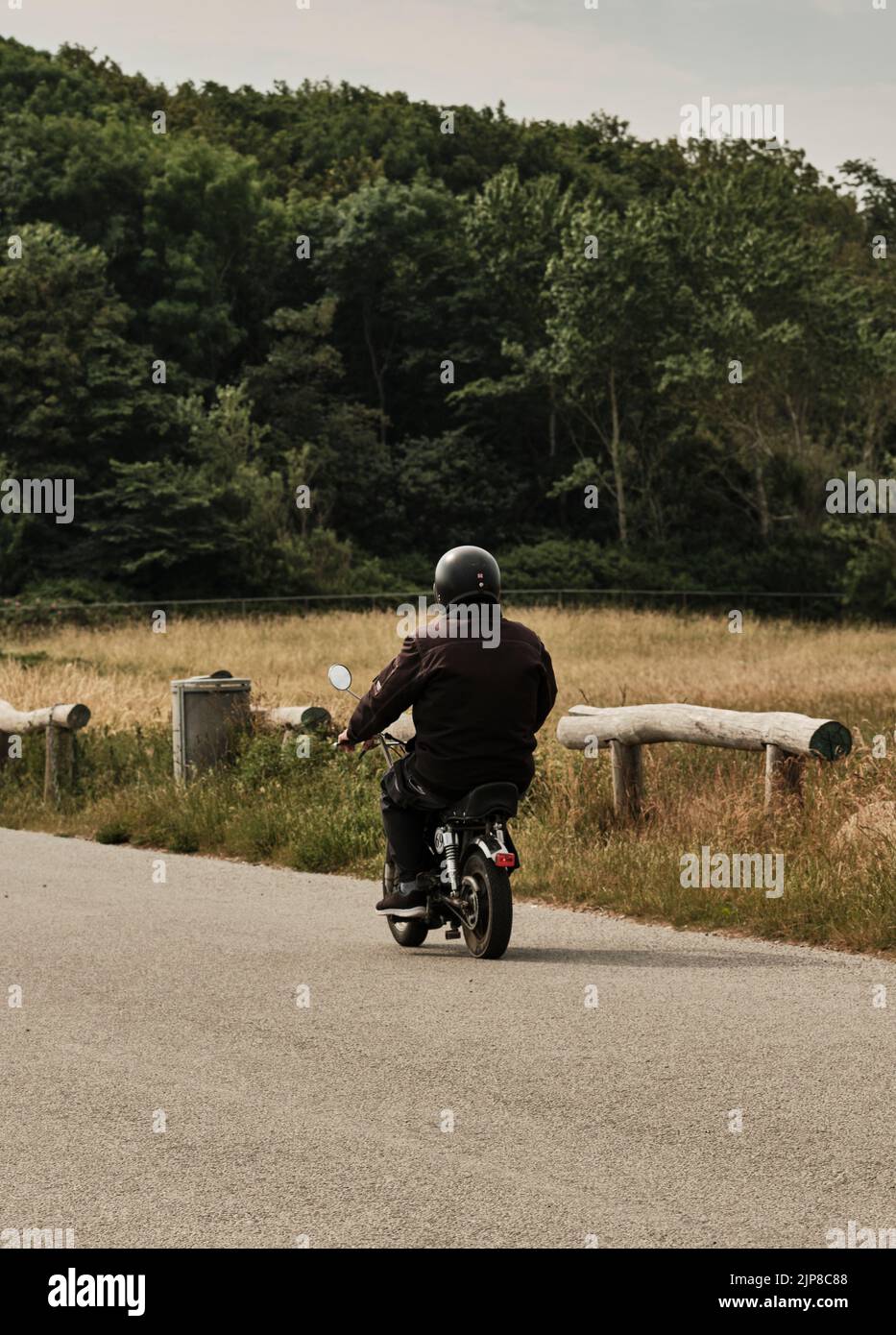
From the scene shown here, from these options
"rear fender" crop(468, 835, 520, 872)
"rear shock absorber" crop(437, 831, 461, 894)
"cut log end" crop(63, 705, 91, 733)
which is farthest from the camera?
"cut log end" crop(63, 705, 91, 733)

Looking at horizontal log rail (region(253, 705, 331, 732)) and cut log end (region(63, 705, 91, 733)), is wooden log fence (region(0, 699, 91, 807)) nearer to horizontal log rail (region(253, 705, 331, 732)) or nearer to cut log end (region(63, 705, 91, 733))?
cut log end (region(63, 705, 91, 733))

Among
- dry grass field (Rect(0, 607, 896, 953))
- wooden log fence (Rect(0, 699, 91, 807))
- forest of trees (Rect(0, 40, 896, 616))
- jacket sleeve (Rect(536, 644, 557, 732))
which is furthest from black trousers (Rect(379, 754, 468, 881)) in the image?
forest of trees (Rect(0, 40, 896, 616))

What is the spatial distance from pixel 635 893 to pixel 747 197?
58.4m

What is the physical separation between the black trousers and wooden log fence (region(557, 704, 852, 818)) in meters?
2.72

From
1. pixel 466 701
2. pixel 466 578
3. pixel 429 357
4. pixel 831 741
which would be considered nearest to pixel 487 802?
pixel 466 701

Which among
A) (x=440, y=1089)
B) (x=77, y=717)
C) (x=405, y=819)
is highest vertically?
(x=405, y=819)

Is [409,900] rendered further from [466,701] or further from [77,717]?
[77,717]

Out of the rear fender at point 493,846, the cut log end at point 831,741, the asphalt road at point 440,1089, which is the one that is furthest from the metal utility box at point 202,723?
the rear fender at point 493,846

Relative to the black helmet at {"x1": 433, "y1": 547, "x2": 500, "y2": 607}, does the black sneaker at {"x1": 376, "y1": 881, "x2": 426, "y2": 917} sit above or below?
below

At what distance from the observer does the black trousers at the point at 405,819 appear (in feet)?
28.1

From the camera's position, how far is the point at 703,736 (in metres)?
11.3

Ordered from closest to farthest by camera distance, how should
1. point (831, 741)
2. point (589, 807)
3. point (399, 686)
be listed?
1. point (399, 686)
2. point (831, 741)
3. point (589, 807)

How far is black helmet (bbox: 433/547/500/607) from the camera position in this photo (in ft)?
27.3

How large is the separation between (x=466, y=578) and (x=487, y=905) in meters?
1.50
